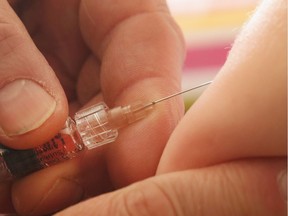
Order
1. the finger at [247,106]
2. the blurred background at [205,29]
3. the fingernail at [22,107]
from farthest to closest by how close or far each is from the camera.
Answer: the blurred background at [205,29] → the fingernail at [22,107] → the finger at [247,106]

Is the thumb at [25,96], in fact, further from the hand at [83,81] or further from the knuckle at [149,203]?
the knuckle at [149,203]

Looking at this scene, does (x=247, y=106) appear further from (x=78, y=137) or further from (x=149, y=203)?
(x=78, y=137)

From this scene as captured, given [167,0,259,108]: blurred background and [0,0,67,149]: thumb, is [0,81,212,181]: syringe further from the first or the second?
[167,0,259,108]: blurred background

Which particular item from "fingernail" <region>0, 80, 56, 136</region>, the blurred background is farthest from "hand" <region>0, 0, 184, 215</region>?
the blurred background

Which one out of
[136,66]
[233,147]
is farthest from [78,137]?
[233,147]

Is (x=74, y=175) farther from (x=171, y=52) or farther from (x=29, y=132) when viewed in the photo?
(x=171, y=52)

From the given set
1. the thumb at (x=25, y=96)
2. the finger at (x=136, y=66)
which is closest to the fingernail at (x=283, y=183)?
the finger at (x=136, y=66)

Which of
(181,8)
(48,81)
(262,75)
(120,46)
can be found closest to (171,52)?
(120,46)

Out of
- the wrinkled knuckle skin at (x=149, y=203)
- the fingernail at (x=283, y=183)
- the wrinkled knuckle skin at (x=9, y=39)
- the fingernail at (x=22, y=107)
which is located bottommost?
the wrinkled knuckle skin at (x=149, y=203)
